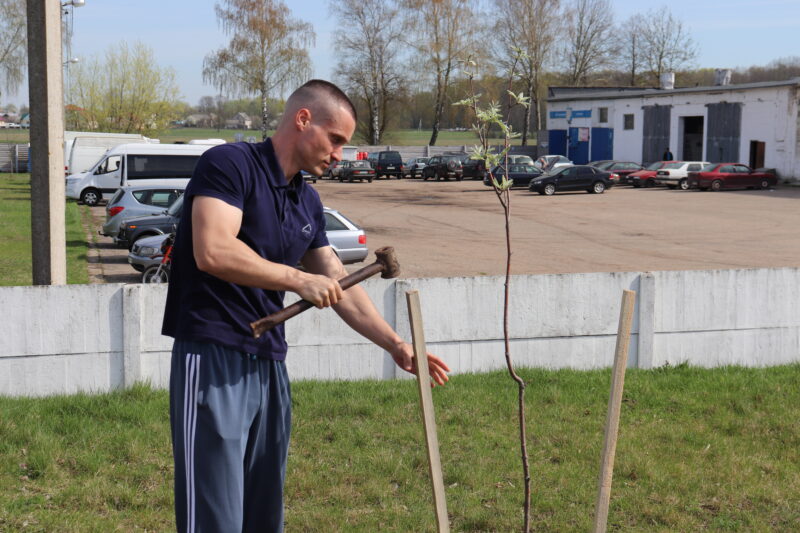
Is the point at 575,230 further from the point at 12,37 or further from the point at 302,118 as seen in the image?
the point at 12,37

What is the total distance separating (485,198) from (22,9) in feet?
139

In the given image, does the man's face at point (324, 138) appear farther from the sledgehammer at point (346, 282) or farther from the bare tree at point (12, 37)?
the bare tree at point (12, 37)

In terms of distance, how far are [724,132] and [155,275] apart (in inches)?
1629

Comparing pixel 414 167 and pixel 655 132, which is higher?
pixel 655 132

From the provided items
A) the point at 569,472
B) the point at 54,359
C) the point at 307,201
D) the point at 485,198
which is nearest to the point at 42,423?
the point at 54,359

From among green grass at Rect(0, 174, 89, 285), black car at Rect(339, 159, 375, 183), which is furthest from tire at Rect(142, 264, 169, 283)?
black car at Rect(339, 159, 375, 183)

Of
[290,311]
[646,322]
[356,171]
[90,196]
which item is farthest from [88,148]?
[290,311]

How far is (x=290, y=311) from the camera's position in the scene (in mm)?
2801

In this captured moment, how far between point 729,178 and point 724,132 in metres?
7.40

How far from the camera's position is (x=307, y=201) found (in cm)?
332

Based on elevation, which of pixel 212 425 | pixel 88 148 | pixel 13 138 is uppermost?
pixel 13 138

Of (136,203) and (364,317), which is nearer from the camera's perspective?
(364,317)

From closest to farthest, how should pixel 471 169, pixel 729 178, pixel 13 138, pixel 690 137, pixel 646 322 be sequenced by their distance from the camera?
1. pixel 646 322
2. pixel 729 178
3. pixel 471 169
4. pixel 690 137
5. pixel 13 138

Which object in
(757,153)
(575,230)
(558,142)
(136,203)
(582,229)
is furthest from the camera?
(558,142)
